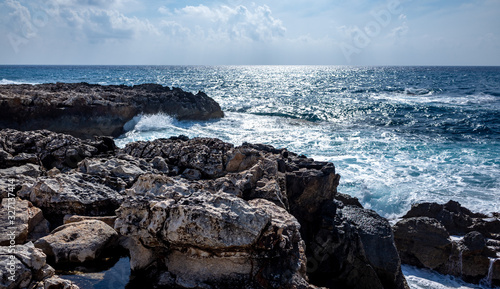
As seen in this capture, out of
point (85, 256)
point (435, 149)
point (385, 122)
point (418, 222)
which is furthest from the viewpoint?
point (385, 122)

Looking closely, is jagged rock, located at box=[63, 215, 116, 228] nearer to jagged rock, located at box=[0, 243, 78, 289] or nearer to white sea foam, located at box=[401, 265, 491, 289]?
jagged rock, located at box=[0, 243, 78, 289]

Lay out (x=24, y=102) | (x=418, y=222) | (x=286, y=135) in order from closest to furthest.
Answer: (x=418, y=222) → (x=24, y=102) → (x=286, y=135)

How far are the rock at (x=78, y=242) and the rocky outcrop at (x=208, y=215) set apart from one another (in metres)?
0.01

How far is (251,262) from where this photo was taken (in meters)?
4.12

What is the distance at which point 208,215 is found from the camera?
13.3ft

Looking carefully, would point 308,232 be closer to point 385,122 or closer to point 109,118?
point 109,118

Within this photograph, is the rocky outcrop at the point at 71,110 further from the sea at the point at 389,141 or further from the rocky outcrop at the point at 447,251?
the rocky outcrop at the point at 447,251

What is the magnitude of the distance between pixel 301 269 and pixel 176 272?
5.26ft

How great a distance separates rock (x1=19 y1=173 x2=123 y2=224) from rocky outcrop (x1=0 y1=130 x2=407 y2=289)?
0.02 metres

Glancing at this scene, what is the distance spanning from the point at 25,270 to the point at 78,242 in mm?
1162

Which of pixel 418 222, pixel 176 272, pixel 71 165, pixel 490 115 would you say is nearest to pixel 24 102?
pixel 71 165

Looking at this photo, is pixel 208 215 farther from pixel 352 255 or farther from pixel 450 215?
pixel 450 215

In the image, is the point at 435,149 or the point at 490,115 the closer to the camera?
the point at 435,149

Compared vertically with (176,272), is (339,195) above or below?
below
